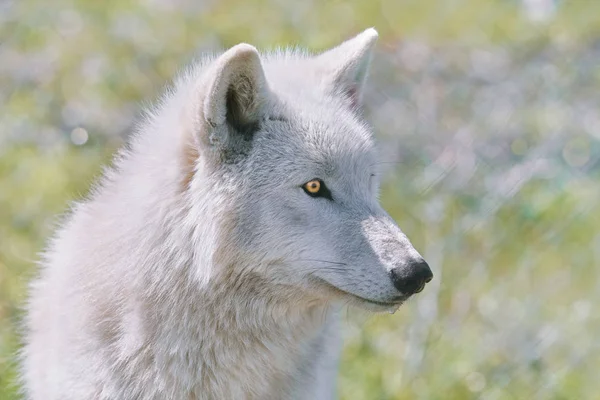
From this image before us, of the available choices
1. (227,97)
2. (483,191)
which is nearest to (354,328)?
(483,191)

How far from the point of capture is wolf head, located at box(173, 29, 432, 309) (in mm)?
3191

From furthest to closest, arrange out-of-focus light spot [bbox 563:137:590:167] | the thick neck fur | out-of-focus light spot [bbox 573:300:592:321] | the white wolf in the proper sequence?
out-of-focus light spot [bbox 563:137:590:167] < out-of-focus light spot [bbox 573:300:592:321] < the thick neck fur < the white wolf

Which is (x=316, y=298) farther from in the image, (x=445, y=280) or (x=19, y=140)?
(x=19, y=140)

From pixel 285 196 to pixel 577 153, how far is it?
3987mm

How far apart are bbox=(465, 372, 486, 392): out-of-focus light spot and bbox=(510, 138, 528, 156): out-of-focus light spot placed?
2320 millimetres

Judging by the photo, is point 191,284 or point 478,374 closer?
point 191,284

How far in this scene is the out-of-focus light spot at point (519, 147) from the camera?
6805 mm

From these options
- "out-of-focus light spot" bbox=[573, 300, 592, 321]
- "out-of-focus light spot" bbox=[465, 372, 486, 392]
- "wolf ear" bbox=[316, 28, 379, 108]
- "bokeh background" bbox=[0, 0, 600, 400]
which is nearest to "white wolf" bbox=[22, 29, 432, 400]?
"wolf ear" bbox=[316, 28, 379, 108]

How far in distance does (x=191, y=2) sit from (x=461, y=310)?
427cm

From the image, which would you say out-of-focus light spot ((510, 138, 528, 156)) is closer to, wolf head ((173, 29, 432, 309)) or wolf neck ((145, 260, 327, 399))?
wolf head ((173, 29, 432, 309))

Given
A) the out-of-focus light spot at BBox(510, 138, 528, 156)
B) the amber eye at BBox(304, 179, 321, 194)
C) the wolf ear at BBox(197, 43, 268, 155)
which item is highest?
the wolf ear at BBox(197, 43, 268, 155)

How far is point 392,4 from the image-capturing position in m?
8.43

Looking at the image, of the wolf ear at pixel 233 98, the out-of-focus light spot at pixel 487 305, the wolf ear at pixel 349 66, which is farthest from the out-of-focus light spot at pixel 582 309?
the wolf ear at pixel 233 98

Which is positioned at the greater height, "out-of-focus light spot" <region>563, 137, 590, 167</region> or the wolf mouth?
"out-of-focus light spot" <region>563, 137, 590, 167</region>
